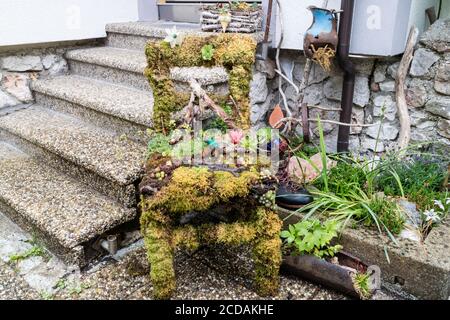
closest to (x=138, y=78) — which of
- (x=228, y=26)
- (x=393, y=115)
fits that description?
(x=228, y=26)

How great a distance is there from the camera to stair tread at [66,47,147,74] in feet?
8.39

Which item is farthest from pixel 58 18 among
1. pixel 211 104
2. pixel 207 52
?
pixel 211 104

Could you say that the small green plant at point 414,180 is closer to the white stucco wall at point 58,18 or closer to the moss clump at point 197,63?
the moss clump at point 197,63

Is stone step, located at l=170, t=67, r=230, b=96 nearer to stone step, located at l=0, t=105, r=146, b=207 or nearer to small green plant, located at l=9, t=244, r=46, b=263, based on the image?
stone step, located at l=0, t=105, r=146, b=207

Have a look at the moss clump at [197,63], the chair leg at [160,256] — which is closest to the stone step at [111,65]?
the moss clump at [197,63]

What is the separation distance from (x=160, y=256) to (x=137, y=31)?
192 cm

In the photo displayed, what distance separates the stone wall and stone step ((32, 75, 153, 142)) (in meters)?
0.82

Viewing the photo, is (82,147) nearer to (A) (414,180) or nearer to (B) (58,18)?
(B) (58,18)

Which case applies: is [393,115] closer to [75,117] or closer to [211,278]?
[211,278]

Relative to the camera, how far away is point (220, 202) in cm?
150

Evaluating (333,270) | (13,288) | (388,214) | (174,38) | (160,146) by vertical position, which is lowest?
(13,288)

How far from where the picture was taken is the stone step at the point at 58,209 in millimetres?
1774

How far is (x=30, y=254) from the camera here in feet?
6.13

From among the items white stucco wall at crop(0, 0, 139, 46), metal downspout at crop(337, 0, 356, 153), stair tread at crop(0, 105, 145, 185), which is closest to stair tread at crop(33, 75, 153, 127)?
stair tread at crop(0, 105, 145, 185)
